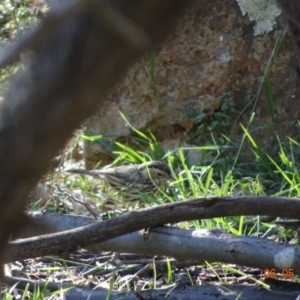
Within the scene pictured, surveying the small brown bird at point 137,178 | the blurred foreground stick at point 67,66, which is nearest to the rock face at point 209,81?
the small brown bird at point 137,178

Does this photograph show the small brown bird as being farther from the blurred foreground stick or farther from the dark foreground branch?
the blurred foreground stick

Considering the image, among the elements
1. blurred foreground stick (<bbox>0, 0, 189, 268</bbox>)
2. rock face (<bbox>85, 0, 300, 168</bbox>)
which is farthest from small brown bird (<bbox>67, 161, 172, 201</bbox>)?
blurred foreground stick (<bbox>0, 0, 189, 268</bbox>)

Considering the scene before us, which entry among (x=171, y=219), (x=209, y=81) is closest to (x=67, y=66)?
(x=171, y=219)

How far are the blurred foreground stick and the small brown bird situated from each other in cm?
397

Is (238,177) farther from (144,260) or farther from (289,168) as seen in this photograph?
(144,260)

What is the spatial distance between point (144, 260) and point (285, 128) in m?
2.26

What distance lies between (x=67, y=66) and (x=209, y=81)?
505cm

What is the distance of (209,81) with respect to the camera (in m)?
5.84

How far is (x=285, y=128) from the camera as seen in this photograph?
5.58 meters

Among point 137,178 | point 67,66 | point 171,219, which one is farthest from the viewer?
point 137,178

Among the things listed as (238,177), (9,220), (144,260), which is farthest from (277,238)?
(9,220)

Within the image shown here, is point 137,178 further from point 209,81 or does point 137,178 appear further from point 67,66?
point 67,66

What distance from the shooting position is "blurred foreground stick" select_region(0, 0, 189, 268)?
835 mm

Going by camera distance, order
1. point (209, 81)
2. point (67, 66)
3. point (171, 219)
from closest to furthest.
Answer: point (67, 66) < point (171, 219) < point (209, 81)
